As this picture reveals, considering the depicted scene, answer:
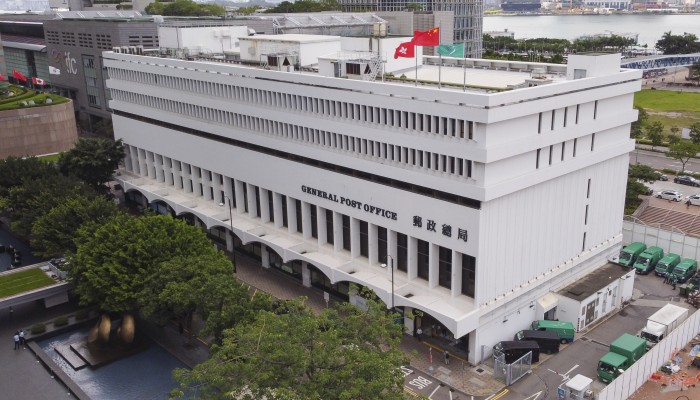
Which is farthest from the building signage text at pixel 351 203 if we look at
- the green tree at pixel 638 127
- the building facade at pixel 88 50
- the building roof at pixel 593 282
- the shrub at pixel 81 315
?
the green tree at pixel 638 127

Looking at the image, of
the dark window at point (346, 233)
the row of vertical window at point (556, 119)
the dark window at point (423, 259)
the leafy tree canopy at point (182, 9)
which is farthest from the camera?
the leafy tree canopy at point (182, 9)

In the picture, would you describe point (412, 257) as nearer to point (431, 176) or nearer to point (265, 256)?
point (431, 176)

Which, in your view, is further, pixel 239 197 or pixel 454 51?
pixel 239 197

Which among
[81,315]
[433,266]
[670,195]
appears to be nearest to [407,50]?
[433,266]

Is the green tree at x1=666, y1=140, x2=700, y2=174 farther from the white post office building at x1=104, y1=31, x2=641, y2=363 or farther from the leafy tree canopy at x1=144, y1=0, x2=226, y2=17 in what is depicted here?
the leafy tree canopy at x1=144, y1=0, x2=226, y2=17

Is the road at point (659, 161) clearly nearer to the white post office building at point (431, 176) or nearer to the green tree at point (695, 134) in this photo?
the green tree at point (695, 134)
